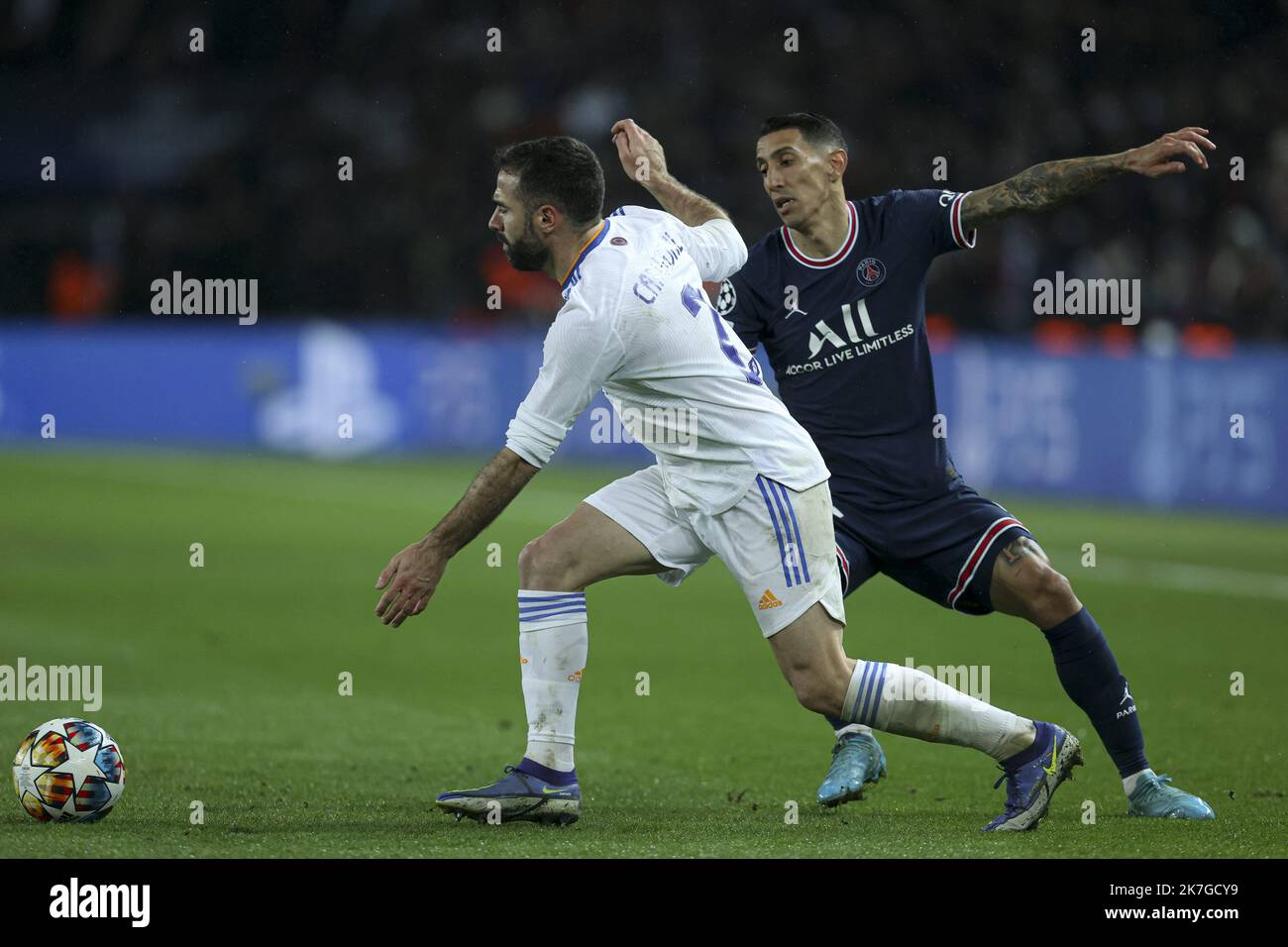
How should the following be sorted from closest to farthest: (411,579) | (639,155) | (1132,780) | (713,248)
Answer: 1. (411,579)
2. (1132,780)
3. (713,248)
4. (639,155)

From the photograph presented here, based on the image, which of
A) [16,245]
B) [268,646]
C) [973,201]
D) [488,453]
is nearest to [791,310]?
[973,201]

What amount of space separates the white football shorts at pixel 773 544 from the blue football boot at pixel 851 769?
77 centimetres

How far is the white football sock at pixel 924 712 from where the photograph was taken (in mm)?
5598

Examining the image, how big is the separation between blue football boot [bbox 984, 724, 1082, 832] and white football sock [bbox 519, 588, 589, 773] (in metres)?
1.33

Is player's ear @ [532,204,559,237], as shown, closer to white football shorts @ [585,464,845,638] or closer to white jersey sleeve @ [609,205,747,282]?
white jersey sleeve @ [609,205,747,282]

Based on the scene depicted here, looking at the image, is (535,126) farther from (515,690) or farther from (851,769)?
(851,769)

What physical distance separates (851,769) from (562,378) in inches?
71.2

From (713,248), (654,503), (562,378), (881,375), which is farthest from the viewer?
(881,375)

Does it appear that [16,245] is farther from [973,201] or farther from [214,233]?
[973,201]

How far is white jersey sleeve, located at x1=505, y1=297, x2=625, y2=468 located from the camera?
17.8ft

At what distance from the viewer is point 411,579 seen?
531 cm

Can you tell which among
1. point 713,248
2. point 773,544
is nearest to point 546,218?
point 713,248

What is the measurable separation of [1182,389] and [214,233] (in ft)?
43.2

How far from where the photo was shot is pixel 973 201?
6469 millimetres
